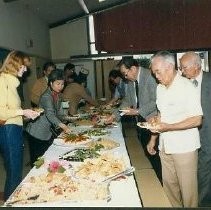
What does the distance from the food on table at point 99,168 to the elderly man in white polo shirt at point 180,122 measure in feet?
1.28

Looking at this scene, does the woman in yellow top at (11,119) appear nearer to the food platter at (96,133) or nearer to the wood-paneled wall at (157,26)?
the food platter at (96,133)

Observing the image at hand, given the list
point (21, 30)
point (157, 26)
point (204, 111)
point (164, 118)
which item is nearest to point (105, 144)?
point (164, 118)

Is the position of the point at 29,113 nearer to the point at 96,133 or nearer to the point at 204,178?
the point at 96,133

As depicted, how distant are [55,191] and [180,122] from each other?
1.07 metres

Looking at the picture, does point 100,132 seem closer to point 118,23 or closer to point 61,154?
point 61,154

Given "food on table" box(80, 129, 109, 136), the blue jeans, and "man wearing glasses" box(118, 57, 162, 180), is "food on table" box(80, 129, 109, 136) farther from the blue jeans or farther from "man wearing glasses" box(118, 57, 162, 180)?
the blue jeans

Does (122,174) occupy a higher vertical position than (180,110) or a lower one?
lower

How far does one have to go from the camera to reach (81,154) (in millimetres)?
2840

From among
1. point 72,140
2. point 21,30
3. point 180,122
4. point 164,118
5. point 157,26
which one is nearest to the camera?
point 180,122

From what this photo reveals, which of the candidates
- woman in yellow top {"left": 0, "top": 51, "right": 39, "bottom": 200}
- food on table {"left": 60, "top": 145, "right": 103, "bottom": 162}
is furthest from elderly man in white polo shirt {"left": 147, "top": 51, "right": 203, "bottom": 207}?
woman in yellow top {"left": 0, "top": 51, "right": 39, "bottom": 200}

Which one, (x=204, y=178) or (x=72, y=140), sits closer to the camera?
(x=72, y=140)

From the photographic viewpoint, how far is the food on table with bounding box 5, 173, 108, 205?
73.9 inches

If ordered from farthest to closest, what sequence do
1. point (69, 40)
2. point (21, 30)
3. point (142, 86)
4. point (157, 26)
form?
point (69, 40), point (157, 26), point (21, 30), point (142, 86)

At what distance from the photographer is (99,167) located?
2.42 m
